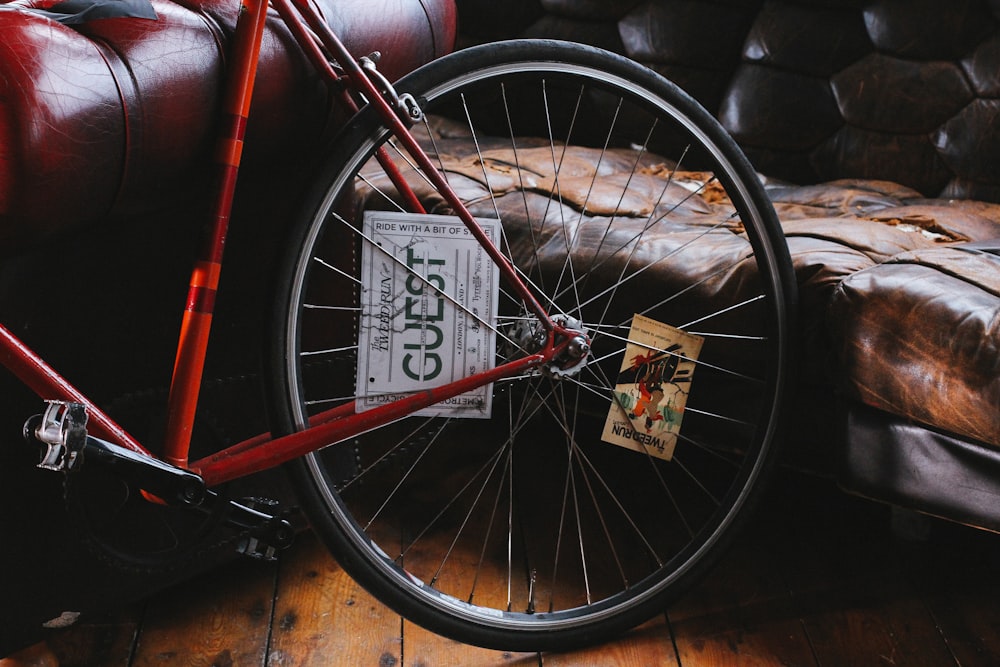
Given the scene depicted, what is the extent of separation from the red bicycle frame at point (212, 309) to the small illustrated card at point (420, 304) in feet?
0.09

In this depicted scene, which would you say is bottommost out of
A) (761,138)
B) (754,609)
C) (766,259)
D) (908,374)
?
(754,609)

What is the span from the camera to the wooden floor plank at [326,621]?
107 cm

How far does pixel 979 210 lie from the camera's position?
1393 mm

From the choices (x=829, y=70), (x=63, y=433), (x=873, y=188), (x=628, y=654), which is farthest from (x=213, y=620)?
(x=829, y=70)

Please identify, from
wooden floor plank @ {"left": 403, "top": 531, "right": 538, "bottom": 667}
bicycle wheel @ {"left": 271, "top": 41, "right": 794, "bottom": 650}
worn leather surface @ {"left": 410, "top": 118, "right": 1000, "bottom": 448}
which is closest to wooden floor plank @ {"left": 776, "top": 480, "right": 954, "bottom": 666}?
bicycle wheel @ {"left": 271, "top": 41, "right": 794, "bottom": 650}

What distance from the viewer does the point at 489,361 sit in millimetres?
1041

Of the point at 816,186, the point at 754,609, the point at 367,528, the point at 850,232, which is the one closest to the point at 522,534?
the point at 367,528

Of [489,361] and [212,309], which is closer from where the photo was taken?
[212,309]

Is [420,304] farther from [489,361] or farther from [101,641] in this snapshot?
[101,641]

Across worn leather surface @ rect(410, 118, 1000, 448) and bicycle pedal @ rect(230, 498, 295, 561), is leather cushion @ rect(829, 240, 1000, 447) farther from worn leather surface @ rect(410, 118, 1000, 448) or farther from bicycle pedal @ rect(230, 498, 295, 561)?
bicycle pedal @ rect(230, 498, 295, 561)

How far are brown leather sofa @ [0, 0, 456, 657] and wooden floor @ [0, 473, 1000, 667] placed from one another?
9 centimetres

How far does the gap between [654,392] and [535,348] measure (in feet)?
0.63

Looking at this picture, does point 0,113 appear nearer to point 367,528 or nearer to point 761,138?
point 367,528

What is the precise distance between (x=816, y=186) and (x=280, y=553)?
3.44ft
